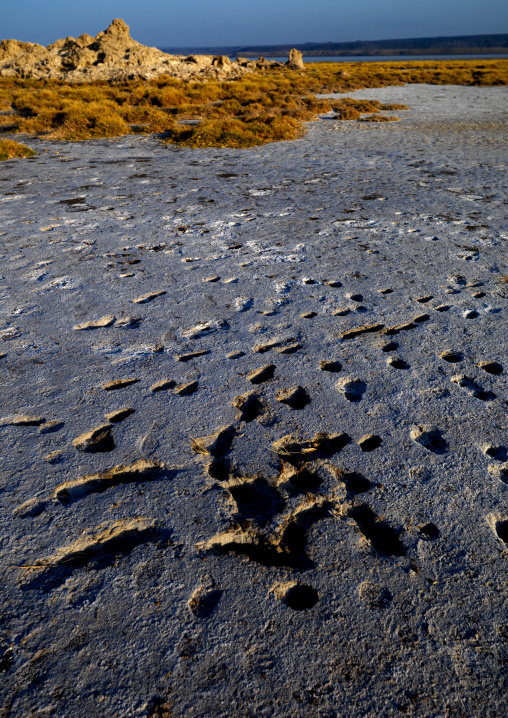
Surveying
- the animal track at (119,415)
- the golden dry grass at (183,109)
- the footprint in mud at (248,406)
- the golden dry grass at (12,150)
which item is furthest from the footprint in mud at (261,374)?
the golden dry grass at (12,150)

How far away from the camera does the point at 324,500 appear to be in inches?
98.9

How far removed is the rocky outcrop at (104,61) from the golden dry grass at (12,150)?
16.3 meters

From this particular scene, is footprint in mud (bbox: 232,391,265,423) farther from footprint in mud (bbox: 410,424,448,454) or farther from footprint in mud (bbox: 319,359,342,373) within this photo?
footprint in mud (bbox: 410,424,448,454)

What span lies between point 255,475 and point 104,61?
32.1m

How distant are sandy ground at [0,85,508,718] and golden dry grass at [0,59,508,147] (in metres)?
8.76

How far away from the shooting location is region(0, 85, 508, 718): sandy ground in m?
1.83

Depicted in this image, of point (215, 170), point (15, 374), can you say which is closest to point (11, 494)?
point (15, 374)

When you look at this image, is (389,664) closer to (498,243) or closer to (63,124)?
(498,243)

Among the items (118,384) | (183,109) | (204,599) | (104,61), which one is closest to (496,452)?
(204,599)

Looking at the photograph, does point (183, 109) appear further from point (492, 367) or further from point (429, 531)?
point (429, 531)

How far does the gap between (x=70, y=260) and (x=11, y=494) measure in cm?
371

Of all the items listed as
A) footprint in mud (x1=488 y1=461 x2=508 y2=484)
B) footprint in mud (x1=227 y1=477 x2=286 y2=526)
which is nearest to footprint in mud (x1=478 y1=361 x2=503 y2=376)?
footprint in mud (x1=488 y1=461 x2=508 y2=484)

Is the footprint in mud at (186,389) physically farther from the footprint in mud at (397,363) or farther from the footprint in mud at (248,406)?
the footprint in mud at (397,363)

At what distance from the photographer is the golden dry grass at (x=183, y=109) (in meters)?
13.2
